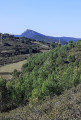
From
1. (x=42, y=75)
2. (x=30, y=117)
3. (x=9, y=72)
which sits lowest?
(x=9, y=72)

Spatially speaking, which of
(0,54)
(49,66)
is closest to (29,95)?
(49,66)

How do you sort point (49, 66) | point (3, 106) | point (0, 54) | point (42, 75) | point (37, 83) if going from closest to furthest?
point (3, 106) < point (37, 83) < point (42, 75) < point (49, 66) < point (0, 54)

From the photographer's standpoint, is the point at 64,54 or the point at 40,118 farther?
the point at 64,54

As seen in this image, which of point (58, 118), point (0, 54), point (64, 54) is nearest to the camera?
point (58, 118)

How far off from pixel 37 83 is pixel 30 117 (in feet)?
105

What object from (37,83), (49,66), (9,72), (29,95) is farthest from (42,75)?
(9,72)

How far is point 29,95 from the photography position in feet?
137

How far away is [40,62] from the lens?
99250 mm

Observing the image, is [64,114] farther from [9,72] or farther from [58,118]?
[9,72]

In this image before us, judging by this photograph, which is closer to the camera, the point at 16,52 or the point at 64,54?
the point at 64,54

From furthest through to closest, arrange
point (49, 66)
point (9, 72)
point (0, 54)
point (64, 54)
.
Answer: point (0, 54)
point (64, 54)
point (9, 72)
point (49, 66)

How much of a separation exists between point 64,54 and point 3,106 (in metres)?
68.7

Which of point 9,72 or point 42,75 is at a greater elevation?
point 42,75

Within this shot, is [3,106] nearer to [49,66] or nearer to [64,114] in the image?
[64,114]
